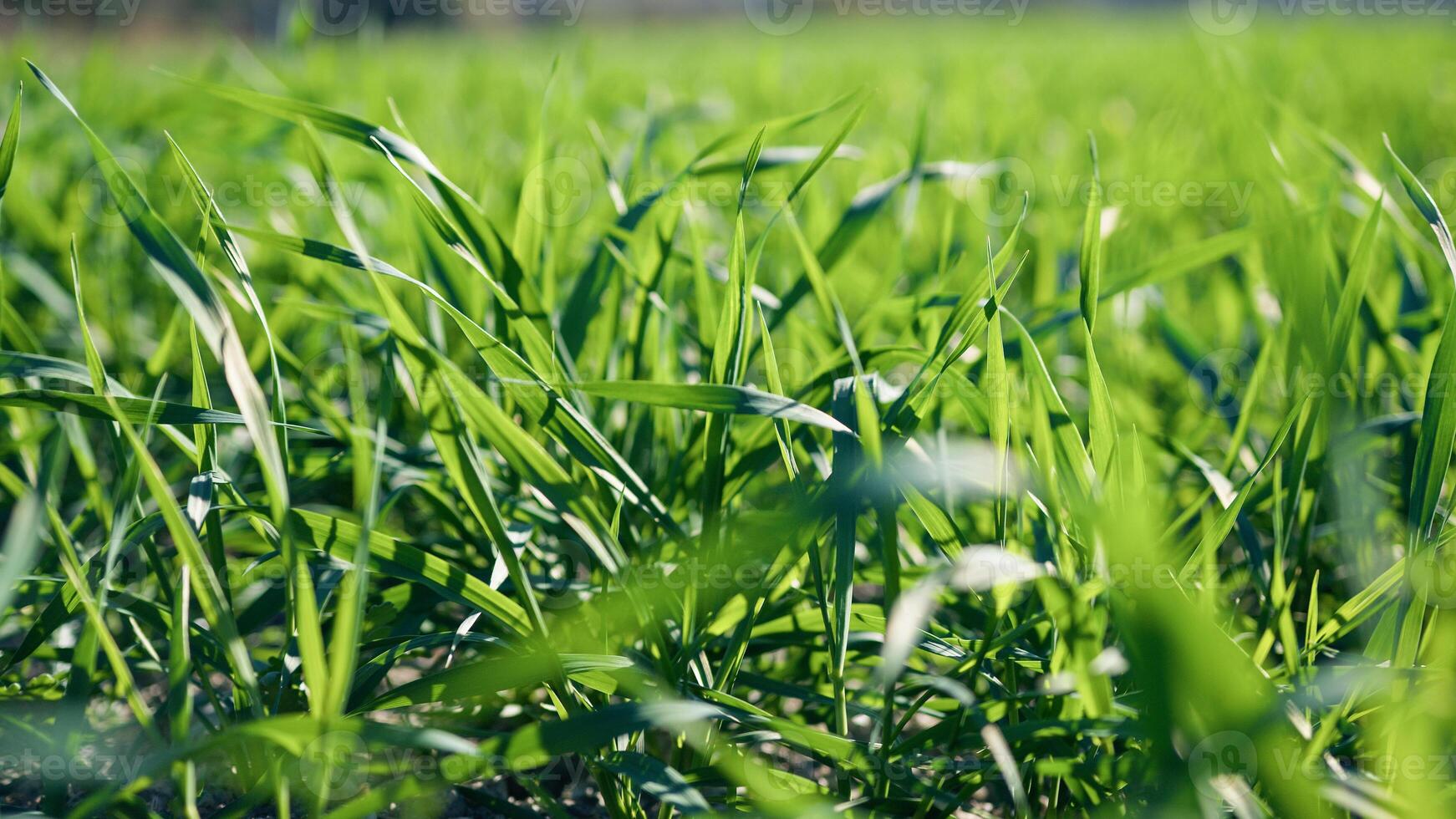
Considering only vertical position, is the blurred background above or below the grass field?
above

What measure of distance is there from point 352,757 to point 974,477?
1.41 ft

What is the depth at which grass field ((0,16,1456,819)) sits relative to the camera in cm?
43

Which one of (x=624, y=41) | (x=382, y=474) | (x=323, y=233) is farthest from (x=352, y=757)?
(x=624, y=41)

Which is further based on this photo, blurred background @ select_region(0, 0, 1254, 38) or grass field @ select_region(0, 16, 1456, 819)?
blurred background @ select_region(0, 0, 1254, 38)

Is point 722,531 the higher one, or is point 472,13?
point 472,13

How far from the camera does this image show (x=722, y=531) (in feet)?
1.98

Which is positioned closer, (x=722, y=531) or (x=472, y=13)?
(x=722, y=531)

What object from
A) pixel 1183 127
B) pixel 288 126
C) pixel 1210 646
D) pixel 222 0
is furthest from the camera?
pixel 222 0

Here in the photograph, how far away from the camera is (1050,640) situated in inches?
22.3

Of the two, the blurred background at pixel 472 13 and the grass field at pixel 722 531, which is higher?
the blurred background at pixel 472 13

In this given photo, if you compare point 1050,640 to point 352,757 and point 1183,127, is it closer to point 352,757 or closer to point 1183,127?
point 352,757

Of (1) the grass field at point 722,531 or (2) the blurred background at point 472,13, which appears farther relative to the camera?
(2) the blurred background at point 472,13

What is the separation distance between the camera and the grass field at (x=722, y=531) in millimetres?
430

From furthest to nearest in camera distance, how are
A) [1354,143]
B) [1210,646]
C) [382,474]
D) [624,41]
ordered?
[624,41] → [1354,143] → [382,474] → [1210,646]
